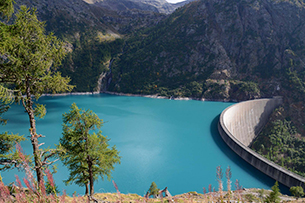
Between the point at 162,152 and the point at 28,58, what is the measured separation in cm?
3560

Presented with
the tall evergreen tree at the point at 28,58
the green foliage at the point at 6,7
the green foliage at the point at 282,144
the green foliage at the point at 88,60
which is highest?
the green foliage at the point at 88,60

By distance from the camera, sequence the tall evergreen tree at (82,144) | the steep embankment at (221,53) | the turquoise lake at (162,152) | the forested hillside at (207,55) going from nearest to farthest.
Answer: the tall evergreen tree at (82,144), the turquoise lake at (162,152), the forested hillside at (207,55), the steep embankment at (221,53)

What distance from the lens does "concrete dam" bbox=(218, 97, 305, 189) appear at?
29.3m

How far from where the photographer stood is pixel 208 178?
3109 centimetres

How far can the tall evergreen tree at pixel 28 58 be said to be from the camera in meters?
7.96

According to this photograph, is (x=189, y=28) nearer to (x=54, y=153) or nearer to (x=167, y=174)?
(x=167, y=174)

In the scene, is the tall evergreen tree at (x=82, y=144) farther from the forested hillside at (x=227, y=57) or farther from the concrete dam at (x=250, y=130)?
the forested hillside at (x=227, y=57)

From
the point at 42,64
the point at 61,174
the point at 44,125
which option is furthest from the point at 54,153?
the point at 44,125

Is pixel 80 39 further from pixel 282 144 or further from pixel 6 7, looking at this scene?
pixel 6 7

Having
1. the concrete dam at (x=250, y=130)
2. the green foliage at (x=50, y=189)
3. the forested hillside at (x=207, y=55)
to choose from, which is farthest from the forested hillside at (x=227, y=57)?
the green foliage at (x=50, y=189)

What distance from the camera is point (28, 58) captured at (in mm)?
8445

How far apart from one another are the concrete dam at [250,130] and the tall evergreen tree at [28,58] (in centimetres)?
3444

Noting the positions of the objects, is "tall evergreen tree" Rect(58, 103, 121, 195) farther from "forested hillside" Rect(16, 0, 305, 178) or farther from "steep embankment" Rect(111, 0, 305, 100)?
"steep embankment" Rect(111, 0, 305, 100)

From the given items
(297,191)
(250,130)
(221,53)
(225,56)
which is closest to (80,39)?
(221,53)
